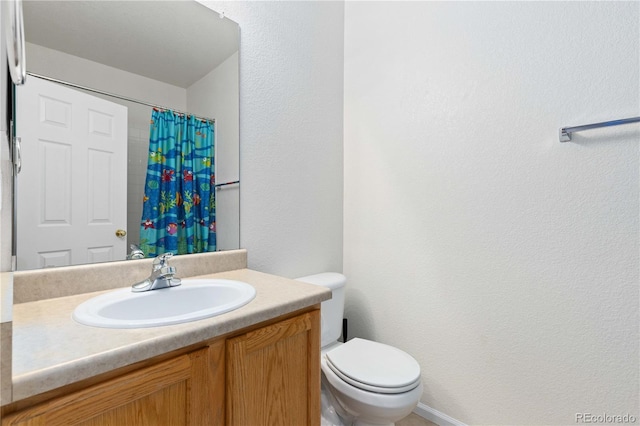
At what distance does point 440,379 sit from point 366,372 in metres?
0.58

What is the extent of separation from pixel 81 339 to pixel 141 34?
1.12 metres

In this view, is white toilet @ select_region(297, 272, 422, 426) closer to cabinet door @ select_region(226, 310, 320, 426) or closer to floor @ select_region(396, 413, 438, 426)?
cabinet door @ select_region(226, 310, 320, 426)

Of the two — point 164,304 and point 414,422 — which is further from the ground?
point 164,304

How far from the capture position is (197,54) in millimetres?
1319

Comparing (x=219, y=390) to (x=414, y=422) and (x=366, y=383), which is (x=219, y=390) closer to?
(x=366, y=383)

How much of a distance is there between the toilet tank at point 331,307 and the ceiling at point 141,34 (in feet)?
3.66

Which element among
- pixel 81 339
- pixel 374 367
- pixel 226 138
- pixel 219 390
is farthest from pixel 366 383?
pixel 226 138

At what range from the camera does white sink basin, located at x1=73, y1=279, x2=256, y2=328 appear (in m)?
0.72

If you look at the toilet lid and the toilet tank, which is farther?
the toilet tank

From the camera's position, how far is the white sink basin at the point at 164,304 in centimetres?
72

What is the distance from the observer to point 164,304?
100cm

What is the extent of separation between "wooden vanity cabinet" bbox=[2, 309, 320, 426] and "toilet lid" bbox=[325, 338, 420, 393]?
267 mm

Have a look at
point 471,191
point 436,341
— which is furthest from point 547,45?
point 436,341

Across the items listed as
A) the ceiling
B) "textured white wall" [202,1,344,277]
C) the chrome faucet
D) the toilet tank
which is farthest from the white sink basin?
the ceiling
